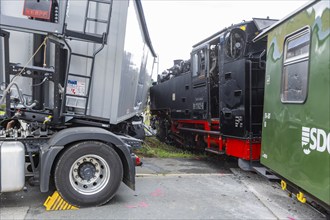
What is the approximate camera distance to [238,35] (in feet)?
22.3

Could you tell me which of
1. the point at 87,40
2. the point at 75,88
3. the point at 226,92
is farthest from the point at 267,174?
the point at 87,40

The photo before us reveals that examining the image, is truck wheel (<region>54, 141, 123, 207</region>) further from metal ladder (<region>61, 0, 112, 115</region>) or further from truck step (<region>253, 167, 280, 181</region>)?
truck step (<region>253, 167, 280, 181</region>)

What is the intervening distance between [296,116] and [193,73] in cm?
508

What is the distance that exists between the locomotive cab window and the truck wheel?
4087 millimetres

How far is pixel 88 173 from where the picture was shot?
4.91 meters

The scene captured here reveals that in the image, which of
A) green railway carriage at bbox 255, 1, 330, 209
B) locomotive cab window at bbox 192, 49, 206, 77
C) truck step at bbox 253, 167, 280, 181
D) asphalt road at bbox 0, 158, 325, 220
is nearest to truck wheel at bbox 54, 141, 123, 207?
asphalt road at bbox 0, 158, 325, 220

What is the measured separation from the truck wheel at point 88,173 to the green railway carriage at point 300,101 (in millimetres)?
2261

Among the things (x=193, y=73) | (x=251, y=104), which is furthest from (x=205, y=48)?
(x=251, y=104)

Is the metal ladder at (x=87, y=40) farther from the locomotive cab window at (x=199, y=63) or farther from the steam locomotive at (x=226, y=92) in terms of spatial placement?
the locomotive cab window at (x=199, y=63)

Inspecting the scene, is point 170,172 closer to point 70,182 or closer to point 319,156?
point 70,182

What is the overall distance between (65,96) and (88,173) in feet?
3.82

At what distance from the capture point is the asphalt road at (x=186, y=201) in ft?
15.4

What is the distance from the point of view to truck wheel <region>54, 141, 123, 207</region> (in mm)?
4742

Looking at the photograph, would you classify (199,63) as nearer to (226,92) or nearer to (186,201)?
(226,92)
